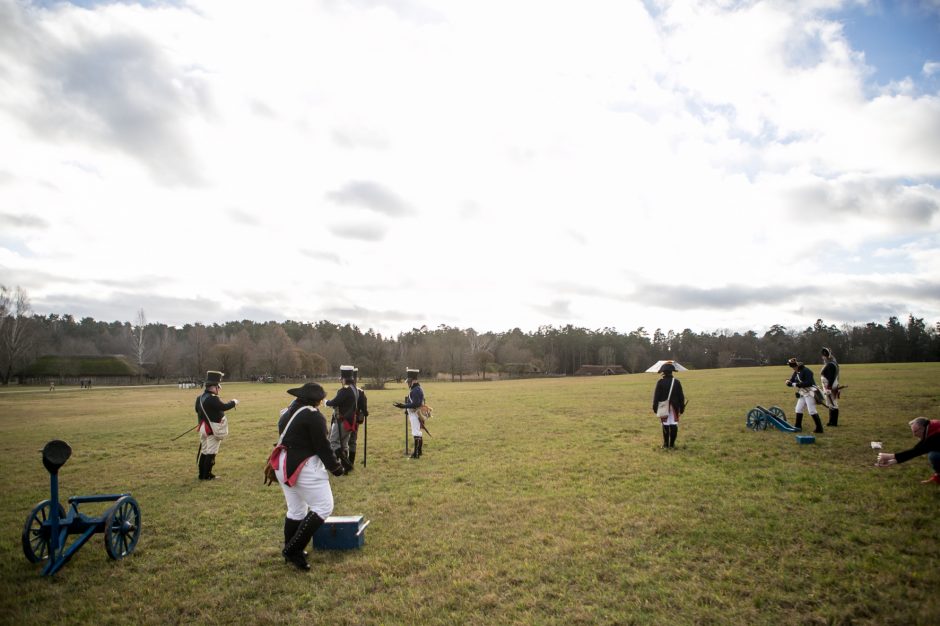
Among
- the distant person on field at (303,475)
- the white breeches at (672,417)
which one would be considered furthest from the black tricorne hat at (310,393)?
the white breeches at (672,417)

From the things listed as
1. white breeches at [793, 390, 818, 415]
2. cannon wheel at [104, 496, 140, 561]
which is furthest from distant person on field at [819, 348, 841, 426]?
cannon wheel at [104, 496, 140, 561]

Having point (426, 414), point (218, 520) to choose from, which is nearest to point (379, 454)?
point (426, 414)

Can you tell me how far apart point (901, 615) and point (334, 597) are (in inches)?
249

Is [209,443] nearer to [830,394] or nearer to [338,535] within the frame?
[338,535]

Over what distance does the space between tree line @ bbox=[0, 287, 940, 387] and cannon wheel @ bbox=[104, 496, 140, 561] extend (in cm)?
5216

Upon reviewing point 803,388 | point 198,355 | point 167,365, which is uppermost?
point 803,388

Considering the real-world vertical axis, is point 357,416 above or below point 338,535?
above

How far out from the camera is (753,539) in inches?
277

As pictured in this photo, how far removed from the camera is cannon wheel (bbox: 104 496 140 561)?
6750 mm

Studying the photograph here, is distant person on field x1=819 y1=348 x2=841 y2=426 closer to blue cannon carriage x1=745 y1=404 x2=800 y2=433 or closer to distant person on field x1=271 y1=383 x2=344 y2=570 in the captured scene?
blue cannon carriage x1=745 y1=404 x2=800 y2=433

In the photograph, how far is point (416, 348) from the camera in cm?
11338

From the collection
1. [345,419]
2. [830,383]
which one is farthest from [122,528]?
[830,383]

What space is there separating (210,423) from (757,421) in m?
17.0

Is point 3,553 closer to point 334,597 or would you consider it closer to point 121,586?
point 121,586
